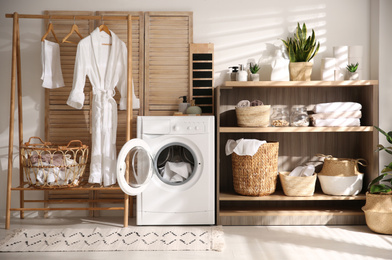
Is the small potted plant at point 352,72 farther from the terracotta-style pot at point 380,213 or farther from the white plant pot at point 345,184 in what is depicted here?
the terracotta-style pot at point 380,213

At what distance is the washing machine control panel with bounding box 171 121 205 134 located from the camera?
129 inches

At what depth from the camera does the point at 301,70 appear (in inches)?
137

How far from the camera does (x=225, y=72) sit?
147 inches

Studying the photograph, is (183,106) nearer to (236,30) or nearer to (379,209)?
(236,30)

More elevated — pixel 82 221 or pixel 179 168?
pixel 179 168

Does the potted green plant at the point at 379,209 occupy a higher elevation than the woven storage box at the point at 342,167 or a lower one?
lower

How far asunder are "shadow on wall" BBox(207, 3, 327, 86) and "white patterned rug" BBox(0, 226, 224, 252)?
1.50 metres

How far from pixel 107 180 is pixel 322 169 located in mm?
1847

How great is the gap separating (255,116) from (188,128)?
1.86 ft

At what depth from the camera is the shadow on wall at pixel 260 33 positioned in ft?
12.2

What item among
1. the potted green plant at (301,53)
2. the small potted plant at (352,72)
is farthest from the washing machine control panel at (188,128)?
the small potted plant at (352,72)

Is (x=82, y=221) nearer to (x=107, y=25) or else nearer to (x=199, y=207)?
(x=199, y=207)

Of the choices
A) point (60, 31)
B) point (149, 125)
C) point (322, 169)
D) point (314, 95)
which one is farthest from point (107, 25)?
point (322, 169)

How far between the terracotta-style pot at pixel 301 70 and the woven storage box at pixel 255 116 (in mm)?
410
